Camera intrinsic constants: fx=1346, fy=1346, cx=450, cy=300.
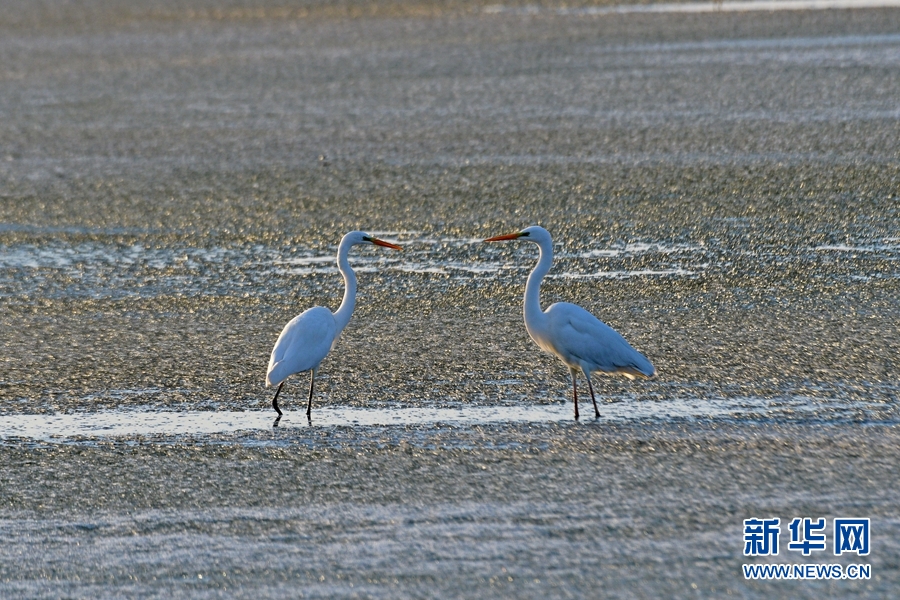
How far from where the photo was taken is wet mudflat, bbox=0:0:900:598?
18.4 feet

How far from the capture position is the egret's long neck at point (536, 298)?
300 inches

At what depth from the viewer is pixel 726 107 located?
57.3 ft

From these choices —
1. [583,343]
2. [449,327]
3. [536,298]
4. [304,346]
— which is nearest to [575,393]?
[583,343]

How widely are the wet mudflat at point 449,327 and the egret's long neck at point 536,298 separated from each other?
0.39 meters

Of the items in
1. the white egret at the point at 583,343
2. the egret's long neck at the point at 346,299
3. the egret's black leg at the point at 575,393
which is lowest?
the egret's black leg at the point at 575,393

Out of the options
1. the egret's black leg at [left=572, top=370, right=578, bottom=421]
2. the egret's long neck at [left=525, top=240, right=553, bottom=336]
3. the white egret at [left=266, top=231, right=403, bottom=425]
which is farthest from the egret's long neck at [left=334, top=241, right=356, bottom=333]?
the egret's black leg at [left=572, top=370, right=578, bottom=421]

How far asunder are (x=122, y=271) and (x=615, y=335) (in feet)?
16.7

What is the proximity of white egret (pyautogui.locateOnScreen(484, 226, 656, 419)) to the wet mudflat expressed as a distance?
21 cm

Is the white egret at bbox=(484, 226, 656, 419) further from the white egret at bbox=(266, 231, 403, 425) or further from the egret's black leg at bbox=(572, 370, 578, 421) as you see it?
the white egret at bbox=(266, 231, 403, 425)

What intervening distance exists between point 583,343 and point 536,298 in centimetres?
51

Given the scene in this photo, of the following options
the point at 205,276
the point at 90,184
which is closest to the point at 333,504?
the point at 205,276

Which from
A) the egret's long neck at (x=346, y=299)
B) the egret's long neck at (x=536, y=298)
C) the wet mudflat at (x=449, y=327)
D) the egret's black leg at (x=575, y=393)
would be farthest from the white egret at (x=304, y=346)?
the egret's black leg at (x=575, y=393)

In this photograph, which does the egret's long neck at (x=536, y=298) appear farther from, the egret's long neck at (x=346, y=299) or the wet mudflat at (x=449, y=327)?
the egret's long neck at (x=346, y=299)

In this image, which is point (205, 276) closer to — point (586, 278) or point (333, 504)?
point (586, 278)
